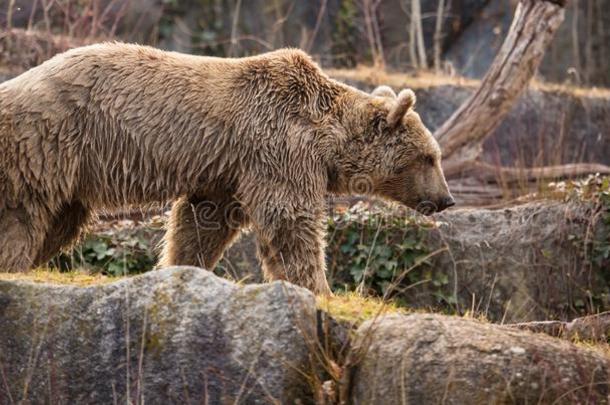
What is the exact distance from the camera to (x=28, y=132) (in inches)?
265

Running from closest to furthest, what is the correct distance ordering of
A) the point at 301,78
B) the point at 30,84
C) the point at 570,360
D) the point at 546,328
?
the point at 570,360
the point at 546,328
the point at 30,84
the point at 301,78

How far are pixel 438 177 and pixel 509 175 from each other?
409 cm

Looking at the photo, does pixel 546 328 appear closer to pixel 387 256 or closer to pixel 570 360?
pixel 570 360

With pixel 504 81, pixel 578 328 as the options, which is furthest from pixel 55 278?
pixel 504 81

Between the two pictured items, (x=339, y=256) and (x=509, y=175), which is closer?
(x=339, y=256)

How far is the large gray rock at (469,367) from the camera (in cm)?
489

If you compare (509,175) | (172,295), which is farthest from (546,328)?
(509,175)

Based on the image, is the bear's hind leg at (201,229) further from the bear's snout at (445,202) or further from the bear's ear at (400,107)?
the bear's snout at (445,202)

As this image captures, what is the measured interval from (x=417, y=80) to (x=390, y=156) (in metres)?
7.15

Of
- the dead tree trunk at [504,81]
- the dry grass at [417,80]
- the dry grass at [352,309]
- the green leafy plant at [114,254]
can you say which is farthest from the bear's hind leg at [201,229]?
the dry grass at [417,80]

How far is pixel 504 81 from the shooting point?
11227 mm

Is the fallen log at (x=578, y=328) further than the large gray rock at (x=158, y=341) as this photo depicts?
Yes

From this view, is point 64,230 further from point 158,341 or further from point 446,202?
point 446,202

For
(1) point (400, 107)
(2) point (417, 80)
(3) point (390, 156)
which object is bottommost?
(2) point (417, 80)
